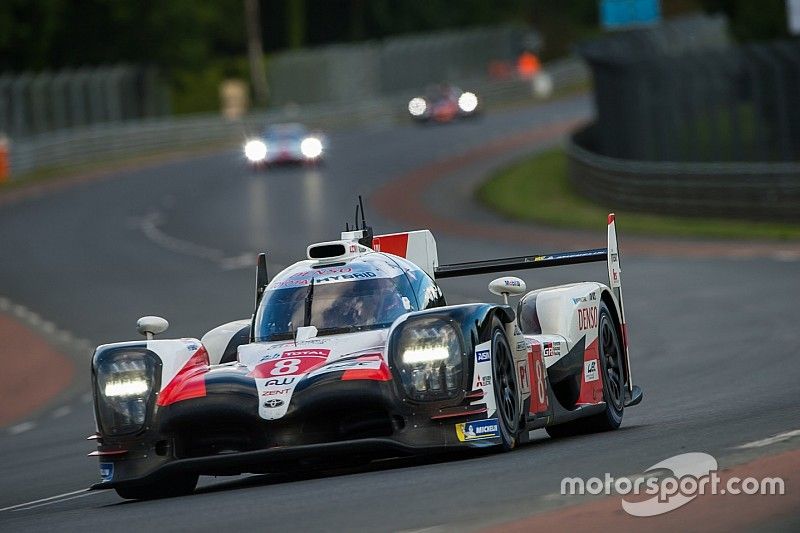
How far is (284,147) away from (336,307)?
45.3 m

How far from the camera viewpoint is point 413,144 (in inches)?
2490

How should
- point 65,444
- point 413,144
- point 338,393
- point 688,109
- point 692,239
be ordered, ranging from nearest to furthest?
point 338,393
point 65,444
point 692,239
point 688,109
point 413,144

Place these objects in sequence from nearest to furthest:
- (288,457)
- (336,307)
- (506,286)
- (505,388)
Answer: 1. (288,457)
2. (505,388)
3. (336,307)
4. (506,286)

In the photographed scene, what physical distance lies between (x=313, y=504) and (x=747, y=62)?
27.2 m

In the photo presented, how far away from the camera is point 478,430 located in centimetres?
978

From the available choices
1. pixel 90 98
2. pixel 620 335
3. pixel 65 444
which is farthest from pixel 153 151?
pixel 620 335

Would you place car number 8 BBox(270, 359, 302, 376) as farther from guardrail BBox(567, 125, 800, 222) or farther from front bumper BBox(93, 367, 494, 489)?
guardrail BBox(567, 125, 800, 222)

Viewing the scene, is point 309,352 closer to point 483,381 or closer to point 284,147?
point 483,381

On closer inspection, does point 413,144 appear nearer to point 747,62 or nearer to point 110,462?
point 747,62

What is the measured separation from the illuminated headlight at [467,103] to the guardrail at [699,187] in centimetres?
3013

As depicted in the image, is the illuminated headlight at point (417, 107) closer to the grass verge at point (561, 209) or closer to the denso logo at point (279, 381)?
the grass verge at point (561, 209)

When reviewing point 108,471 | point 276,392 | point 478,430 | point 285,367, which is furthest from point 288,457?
point 108,471

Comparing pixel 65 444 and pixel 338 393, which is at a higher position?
pixel 338 393

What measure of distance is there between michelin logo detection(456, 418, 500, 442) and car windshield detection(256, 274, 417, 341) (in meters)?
1.25
